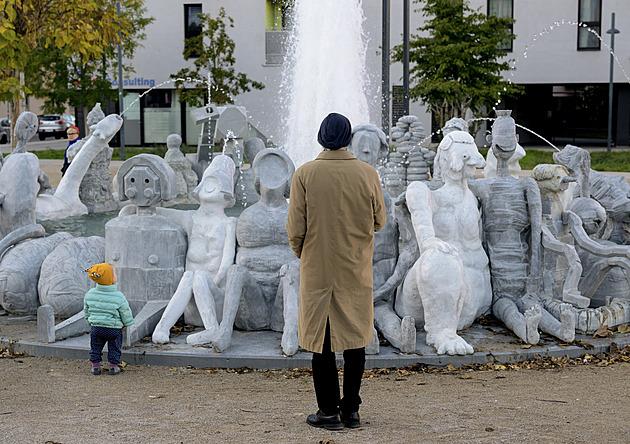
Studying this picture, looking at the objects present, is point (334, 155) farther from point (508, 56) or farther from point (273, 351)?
point (508, 56)

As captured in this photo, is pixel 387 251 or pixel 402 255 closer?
pixel 402 255

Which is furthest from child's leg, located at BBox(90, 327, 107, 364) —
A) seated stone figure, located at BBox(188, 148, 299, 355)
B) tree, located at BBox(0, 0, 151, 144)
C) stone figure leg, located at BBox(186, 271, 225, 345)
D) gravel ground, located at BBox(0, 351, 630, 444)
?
tree, located at BBox(0, 0, 151, 144)

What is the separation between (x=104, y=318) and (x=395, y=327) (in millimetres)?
2004

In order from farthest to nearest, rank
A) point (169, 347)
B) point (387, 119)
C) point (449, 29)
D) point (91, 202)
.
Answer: point (449, 29) → point (387, 119) → point (91, 202) → point (169, 347)

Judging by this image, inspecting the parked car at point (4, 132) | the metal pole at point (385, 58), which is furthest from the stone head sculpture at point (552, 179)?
the parked car at point (4, 132)

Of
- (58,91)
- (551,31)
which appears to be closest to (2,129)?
(58,91)

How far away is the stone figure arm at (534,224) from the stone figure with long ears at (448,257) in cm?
38

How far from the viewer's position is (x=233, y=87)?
34719mm

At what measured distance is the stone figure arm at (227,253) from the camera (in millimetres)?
6699

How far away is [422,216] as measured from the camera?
6254 millimetres

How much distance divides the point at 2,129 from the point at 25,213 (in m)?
33.2

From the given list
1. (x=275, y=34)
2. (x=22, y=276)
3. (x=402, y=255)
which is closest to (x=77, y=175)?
(x=22, y=276)

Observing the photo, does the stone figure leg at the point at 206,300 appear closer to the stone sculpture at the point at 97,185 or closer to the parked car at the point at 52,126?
the stone sculpture at the point at 97,185

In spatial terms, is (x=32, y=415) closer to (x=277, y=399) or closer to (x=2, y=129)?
(x=277, y=399)
